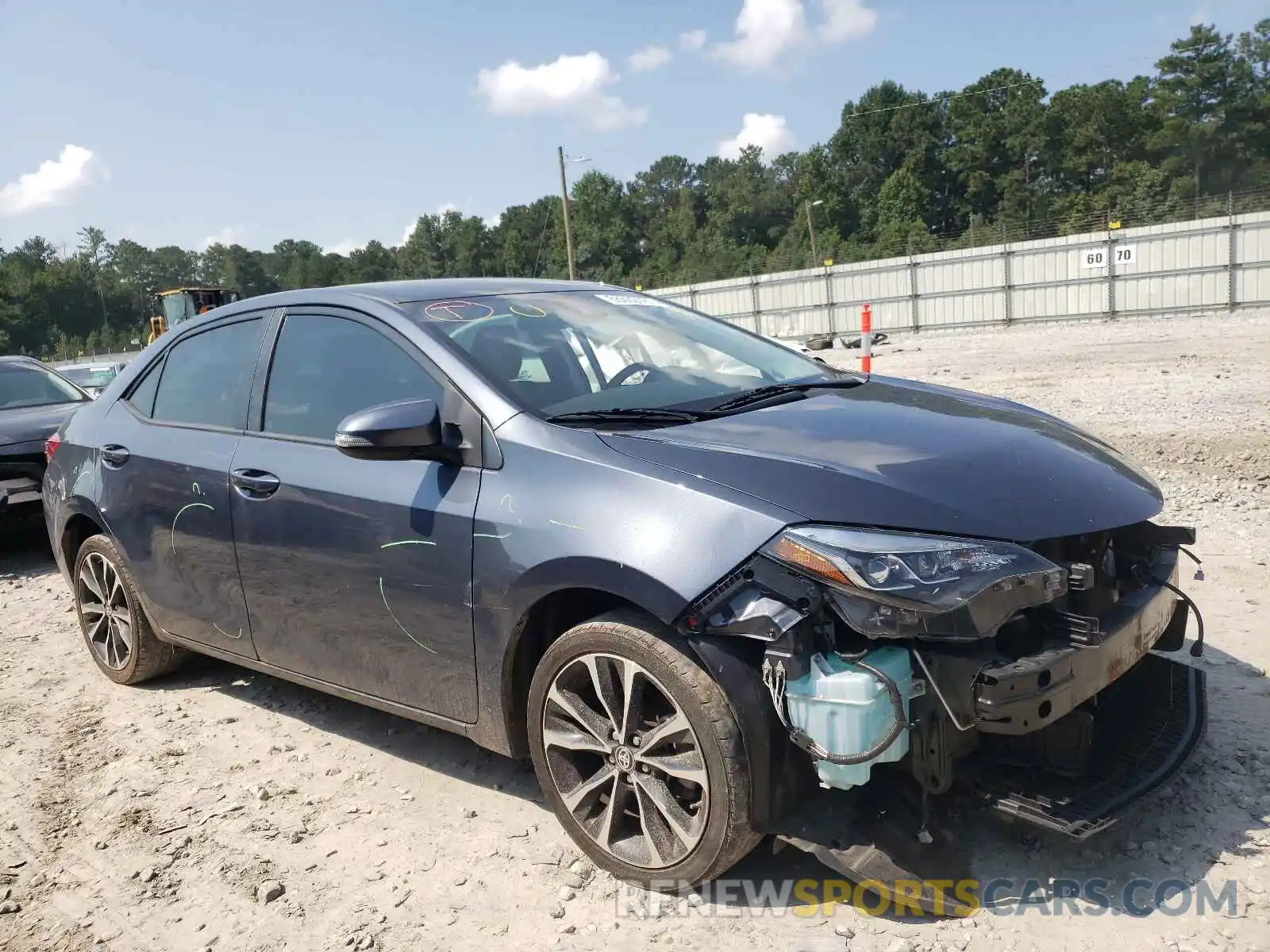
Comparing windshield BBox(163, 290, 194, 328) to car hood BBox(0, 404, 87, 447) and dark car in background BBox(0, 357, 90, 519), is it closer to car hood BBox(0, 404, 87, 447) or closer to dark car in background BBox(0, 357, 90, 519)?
dark car in background BBox(0, 357, 90, 519)

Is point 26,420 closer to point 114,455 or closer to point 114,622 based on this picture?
point 114,622

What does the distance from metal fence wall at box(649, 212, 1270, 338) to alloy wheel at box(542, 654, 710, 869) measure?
2626 cm

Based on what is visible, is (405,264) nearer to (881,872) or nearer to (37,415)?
(37,415)

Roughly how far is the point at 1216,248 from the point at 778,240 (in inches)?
2728

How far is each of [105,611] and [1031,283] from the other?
2842cm

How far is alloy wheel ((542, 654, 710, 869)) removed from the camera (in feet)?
8.52

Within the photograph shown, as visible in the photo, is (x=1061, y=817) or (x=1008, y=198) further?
(x=1008, y=198)

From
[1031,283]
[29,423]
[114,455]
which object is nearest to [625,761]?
[114,455]

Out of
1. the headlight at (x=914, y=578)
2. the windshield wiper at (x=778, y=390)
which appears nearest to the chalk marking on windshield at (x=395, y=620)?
the windshield wiper at (x=778, y=390)

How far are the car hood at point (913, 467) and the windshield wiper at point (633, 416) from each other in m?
0.08

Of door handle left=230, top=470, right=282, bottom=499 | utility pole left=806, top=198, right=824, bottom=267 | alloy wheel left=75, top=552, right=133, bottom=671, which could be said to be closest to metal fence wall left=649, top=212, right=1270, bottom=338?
alloy wheel left=75, top=552, right=133, bottom=671

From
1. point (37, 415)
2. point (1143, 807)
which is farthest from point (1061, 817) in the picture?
point (37, 415)

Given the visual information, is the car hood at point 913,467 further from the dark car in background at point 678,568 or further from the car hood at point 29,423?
the car hood at point 29,423

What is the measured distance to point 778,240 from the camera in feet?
305
